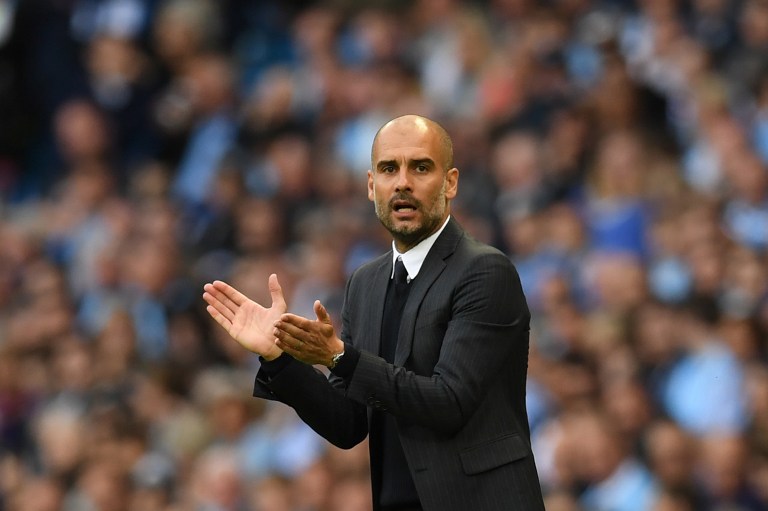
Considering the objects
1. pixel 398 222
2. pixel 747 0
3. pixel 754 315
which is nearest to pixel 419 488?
pixel 398 222

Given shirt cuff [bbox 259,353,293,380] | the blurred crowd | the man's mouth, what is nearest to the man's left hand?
shirt cuff [bbox 259,353,293,380]

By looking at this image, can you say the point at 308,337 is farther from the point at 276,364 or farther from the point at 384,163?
the point at 384,163

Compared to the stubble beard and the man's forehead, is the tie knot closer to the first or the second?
the stubble beard

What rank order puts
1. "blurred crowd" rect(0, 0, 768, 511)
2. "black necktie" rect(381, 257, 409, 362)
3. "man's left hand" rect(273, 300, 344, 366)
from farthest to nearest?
"blurred crowd" rect(0, 0, 768, 511)
"black necktie" rect(381, 257, 409, 362)
"man's left hand" rect(273, 300, 344, 366)

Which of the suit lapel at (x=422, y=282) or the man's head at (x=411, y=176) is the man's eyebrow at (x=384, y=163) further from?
the suit lapel at (x=422, y=282)

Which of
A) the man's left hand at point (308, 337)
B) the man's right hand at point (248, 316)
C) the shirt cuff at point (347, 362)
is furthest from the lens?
the man's right hand at point (248, 316)

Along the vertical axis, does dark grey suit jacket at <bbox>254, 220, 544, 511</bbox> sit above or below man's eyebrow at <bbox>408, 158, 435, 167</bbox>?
below

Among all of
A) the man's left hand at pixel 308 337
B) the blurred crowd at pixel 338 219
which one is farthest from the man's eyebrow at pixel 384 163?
the blurred crowd at pixel 338 219

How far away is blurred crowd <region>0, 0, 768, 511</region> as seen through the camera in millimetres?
7352

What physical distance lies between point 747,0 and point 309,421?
17.9ft

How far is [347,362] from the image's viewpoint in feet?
12.8

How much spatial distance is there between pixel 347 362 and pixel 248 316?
1.19 feet

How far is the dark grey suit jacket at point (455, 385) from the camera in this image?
12.9 feet

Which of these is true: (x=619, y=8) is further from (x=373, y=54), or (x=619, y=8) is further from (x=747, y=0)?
(x=373, y=54)
